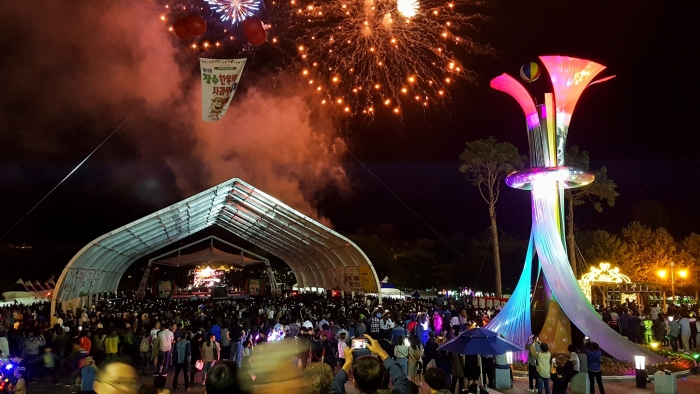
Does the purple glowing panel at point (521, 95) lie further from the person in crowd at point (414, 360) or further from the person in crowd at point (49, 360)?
the person in crowd at point (49, 360)

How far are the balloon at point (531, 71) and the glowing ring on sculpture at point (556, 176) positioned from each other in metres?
2.38

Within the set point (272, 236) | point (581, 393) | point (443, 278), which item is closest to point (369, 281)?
point (272, 236)

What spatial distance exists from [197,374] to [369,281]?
1306cm

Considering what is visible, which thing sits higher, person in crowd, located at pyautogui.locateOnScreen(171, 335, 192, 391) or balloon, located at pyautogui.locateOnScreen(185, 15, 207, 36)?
balloon, located at pyautogui.locateOnScreen(185, 15, 207, 36)

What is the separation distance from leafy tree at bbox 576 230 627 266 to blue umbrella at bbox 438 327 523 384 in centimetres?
3250

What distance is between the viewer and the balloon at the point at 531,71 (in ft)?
46.3

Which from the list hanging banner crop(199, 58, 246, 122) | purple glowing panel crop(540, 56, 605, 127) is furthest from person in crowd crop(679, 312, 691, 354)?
hanging banner crop(199, 58, 246, 122)

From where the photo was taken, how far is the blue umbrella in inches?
326

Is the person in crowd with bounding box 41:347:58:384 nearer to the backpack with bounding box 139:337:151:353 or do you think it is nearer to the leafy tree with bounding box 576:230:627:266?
the backpack with bounding box 139:337:151:353

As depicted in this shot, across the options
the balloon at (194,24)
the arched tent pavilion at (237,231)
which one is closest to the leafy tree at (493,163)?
the arched tent pavilion at (237,231)

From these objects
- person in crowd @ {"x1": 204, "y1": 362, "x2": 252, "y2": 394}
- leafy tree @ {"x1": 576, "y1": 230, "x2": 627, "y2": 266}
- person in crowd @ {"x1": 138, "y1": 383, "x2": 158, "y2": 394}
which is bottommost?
person in crowd @ {"x1": 138, "y1": 383, "x2": 158, "y2": 394}

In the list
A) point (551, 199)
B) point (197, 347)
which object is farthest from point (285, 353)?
point (551, 199)

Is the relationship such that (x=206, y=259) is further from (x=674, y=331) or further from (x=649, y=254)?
(x=649, y=254)

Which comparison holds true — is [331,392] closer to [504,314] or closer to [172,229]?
[504,314]
